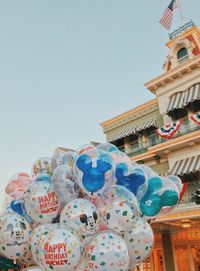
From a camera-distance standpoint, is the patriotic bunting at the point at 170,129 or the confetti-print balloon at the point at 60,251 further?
the patriotic bunting at the point at 170,129

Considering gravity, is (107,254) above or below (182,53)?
below

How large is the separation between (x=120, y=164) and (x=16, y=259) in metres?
2.61

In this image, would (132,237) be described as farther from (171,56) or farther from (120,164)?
(171,56)

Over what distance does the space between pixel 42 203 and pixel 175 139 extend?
8.33 m

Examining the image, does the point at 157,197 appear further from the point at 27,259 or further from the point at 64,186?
the point at 27,259

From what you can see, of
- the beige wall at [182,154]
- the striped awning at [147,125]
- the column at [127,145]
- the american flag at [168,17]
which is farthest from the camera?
the column at [127,145]

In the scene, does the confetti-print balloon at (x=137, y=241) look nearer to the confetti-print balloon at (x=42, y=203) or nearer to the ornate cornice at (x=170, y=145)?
the confetti-print balloon at (x=42, y=203)

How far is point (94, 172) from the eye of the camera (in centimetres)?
467

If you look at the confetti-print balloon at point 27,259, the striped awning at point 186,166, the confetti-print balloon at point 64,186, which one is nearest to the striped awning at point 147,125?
the striped awning at point 186,166

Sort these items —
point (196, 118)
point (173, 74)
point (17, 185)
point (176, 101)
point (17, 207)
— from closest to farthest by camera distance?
point (17, 207), point (17, 185), point (196, 118), point (176, 101), point (173, 74)

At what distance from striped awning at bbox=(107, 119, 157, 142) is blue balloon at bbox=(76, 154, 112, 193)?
9.45 meters

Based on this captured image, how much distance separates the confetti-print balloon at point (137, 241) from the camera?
5020mm

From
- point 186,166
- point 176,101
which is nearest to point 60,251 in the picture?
point 186,166

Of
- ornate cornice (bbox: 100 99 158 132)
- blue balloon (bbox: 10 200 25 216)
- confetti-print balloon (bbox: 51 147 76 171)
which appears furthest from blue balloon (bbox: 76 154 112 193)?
ornate cornice (bbox: 100 99 158 132)
